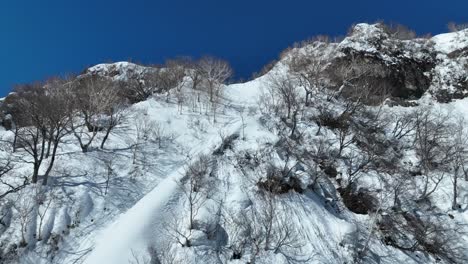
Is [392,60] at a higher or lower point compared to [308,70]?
higher

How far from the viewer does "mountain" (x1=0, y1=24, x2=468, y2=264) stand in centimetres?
2767

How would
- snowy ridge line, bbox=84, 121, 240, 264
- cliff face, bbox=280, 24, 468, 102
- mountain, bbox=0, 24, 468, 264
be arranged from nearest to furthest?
1. snowy ridge line, bbox=84, 121, 240, 264
2. mountain, bbox=0, 24, 468, 264
3. cliff face, bbox=280, 24, 468, 102

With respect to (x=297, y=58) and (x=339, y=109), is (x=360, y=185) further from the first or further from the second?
(x=297, y=58)

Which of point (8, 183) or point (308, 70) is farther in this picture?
point (308, 70)

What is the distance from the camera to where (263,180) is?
113 ft

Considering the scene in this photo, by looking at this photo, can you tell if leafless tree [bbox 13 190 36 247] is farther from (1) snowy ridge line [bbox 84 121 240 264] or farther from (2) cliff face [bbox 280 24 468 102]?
(2) cliff face [bbox 280 24 468 102]

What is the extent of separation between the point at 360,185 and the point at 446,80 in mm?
31726

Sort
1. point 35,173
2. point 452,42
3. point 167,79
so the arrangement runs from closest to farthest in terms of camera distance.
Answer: point 35,173
point 167,79
point 452,42

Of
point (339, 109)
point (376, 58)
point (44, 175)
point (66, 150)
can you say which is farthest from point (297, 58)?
point (44, 175)

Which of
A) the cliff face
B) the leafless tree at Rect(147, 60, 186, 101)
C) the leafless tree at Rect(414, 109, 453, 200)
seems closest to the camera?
the leafless tree at Rect(414, 109, 453, 200)

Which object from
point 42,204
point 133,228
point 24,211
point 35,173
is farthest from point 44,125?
point 133,228

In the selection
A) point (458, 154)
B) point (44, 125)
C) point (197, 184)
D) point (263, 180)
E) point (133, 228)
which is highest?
point (44, 125)

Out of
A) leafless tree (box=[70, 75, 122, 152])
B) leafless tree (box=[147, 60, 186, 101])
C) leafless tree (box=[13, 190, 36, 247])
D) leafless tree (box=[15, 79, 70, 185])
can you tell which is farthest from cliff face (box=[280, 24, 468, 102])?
leafless tree (box=[13, 190, 36, 247])

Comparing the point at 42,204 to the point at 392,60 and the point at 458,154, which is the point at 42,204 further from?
the point at 392,60
